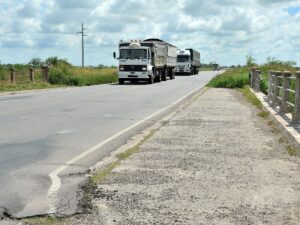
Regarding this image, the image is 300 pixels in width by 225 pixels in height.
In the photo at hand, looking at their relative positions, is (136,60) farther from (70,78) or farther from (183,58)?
(183,58)

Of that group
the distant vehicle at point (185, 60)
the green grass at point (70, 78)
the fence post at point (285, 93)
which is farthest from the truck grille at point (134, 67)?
the distant vehicle at point (185, 60)

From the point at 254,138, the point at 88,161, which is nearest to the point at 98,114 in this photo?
the point at 254,138

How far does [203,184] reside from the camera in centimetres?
671

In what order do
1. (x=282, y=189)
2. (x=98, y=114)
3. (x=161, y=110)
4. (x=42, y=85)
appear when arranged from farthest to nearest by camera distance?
(x=42, y=85) → (x=161, y=110) → (x=98, y=114) → (x=282, y=189)

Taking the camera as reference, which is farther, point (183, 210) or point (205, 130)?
point (205, 130)

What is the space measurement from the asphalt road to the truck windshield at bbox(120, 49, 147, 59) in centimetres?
1970

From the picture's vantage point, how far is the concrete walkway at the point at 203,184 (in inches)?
211

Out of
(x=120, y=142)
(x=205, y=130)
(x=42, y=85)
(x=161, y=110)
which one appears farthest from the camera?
(x=42, y=85)

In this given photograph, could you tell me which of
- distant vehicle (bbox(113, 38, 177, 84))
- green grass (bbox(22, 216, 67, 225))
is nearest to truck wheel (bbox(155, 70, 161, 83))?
distant vehicle (bbox(113, 38, 177, 84))

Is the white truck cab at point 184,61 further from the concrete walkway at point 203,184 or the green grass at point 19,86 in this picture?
the concrete walkway at point 203,184

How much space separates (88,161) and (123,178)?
1510 mm

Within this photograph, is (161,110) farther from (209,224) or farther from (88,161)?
(209,224)

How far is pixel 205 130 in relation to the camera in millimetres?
12117

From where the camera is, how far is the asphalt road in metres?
6.02
